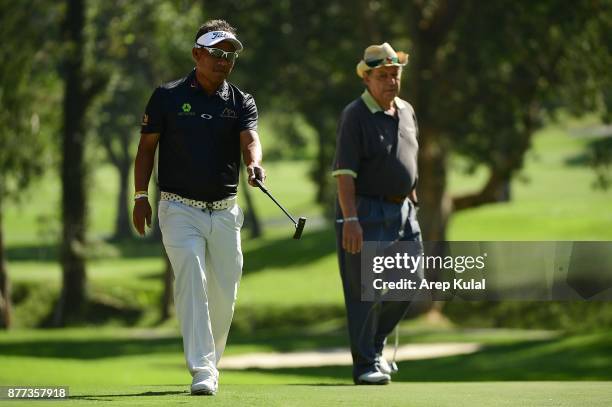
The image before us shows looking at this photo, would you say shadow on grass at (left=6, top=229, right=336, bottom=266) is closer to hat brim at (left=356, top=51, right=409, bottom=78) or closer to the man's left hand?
hat brim at (left=356, top=51, right=409, bottom=78)

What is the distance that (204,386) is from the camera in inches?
333

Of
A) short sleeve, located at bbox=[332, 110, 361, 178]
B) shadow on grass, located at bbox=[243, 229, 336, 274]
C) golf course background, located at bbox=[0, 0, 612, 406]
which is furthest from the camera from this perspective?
shadow on grass, located at bbox=[243, 229, 336, 274]

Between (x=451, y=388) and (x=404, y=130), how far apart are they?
1953mm

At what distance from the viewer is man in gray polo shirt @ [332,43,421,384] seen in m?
10.1

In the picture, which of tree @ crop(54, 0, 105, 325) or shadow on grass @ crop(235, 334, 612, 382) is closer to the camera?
shadow on grass @ crop(235, 334, 612, 382)

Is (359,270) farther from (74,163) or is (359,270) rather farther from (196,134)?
(74,163)

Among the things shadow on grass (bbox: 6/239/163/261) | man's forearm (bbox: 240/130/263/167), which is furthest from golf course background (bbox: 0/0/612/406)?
shadow on grass (bbox: 6/239/163/261)

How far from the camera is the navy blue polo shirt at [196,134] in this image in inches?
347

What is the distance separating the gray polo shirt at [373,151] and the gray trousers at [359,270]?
121mm

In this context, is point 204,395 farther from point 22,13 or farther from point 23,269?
point 23,269

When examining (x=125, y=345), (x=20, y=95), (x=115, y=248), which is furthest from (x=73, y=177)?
(x=115, y=248)

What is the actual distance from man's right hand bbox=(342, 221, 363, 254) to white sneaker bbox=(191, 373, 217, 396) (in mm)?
1839

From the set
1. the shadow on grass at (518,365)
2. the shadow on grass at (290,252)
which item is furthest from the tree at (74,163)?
the shadow on grass at (290,252)

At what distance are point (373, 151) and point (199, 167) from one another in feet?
5.88
